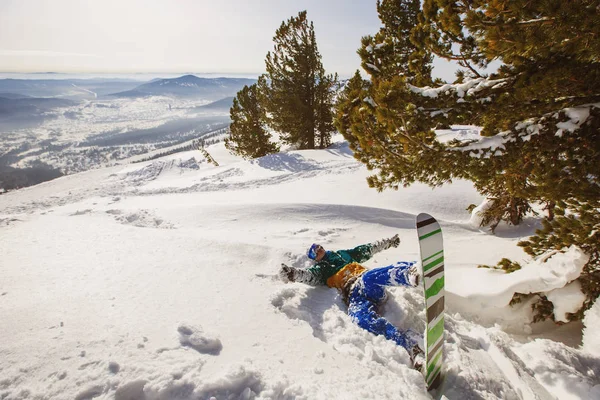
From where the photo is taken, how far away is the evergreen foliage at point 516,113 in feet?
9.33

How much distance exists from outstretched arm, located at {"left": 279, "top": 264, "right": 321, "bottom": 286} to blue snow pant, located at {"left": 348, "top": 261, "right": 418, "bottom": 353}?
26.9 inches

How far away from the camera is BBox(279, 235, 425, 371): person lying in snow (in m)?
3.45

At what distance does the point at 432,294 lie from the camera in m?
2.92

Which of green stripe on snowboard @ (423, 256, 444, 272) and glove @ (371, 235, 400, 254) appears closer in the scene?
green stripe on snowboard @ (423, 256, 444, 272)

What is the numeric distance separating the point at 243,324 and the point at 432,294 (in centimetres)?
211

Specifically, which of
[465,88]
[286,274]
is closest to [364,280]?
[286,274]

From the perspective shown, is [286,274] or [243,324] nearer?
[243,324]

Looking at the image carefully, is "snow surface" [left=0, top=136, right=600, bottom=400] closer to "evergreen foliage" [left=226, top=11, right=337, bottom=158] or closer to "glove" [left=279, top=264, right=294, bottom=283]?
"glove" [left=279, top=264, right=294, bottom=283]

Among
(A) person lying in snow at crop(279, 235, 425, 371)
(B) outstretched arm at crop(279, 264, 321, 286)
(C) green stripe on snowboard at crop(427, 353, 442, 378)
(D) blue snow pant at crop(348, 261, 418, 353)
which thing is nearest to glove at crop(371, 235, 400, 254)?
(A) person lying in snow at crop(279, 235, 425, 371)

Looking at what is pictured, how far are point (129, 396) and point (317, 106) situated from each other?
2252cm

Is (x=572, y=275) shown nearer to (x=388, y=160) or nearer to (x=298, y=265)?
(x=388, y=160)

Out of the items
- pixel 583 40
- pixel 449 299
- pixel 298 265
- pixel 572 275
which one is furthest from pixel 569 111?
pixel 298 265

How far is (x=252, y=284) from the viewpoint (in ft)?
14.5

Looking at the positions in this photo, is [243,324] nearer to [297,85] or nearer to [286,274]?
[286,274]
